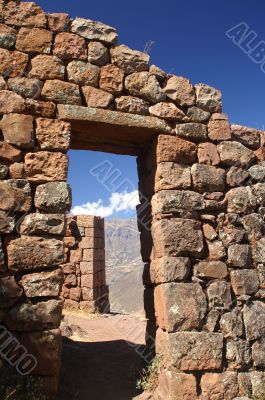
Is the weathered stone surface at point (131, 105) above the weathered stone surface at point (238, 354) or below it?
above

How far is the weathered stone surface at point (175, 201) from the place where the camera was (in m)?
4.79

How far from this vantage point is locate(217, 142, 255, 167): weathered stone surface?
531cm

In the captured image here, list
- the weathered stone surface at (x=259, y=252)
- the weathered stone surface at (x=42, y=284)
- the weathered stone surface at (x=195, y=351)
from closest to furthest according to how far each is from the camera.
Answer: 1. the weathered stone surface at (x=42, y=284)
2. the weathered stone surface at (x=195, y=351)
3. the weathered stone surface at (x=259, y=252)

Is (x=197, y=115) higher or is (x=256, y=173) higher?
(x=197, y=115)

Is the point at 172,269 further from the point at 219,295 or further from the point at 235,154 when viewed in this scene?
the point at 235,154

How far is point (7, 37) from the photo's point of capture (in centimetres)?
462

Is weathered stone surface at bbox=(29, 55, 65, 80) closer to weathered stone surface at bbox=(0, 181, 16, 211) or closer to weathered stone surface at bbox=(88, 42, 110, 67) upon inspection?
weathered stone surface at bbox=(88, 42, 110, 67)

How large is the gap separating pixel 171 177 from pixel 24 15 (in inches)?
104

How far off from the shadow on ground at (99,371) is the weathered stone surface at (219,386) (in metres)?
0.90

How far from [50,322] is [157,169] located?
2.22 metres

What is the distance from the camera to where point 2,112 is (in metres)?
4.42

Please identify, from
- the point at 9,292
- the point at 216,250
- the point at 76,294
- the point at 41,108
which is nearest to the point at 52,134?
the point at 41,108

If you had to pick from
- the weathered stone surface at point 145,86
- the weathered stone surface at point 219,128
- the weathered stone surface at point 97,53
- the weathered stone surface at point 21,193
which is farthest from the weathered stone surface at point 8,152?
the weathered stone surface at point 219,128

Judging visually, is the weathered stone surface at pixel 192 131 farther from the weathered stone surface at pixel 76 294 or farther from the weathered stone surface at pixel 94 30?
the weathered stone surface at pixel 76 294
